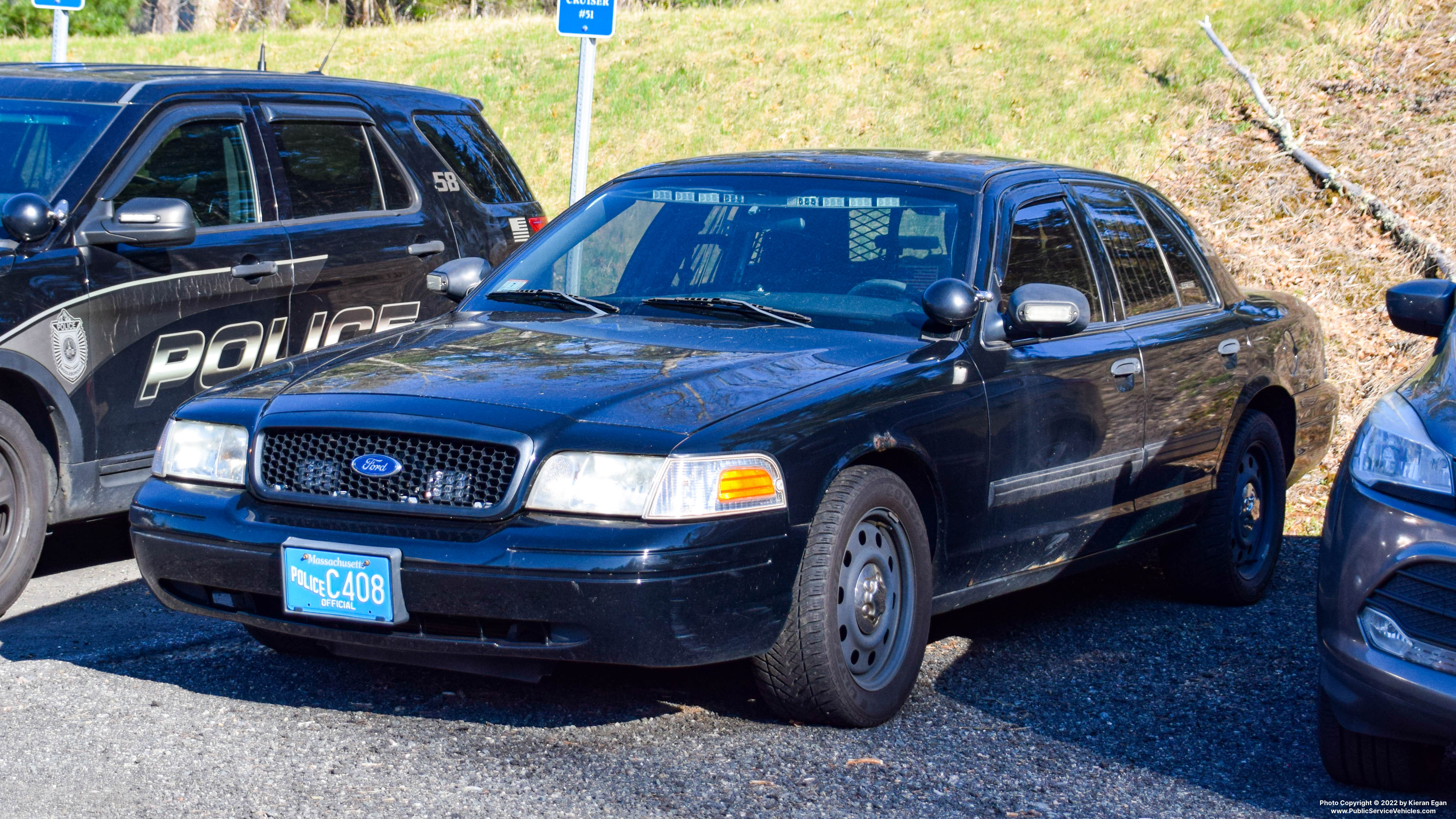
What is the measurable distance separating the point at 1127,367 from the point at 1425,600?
6.40ft

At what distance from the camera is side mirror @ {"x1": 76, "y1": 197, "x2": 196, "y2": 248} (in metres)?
5.68

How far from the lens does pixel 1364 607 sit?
3.70m

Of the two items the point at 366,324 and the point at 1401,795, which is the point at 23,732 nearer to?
the point at 366,324

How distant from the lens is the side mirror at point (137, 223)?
5.68 m

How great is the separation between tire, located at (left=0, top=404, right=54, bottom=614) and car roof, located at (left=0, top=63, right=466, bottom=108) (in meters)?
1.47

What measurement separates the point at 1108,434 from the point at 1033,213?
32.1 inches

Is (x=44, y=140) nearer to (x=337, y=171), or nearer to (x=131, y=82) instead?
(x=131, y=82)

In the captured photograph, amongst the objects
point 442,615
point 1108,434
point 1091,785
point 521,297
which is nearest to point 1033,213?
point 1108,434

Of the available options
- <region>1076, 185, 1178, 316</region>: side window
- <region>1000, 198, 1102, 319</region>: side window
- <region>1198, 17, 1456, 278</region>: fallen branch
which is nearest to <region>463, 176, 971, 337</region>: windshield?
<region>1000, 198, 1102, 319</region>: side window

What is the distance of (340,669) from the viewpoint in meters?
4.81

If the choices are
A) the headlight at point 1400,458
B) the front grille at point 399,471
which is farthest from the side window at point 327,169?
the headlight at point 1400,458

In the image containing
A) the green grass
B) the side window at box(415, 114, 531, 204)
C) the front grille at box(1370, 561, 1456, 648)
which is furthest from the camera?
the green grass

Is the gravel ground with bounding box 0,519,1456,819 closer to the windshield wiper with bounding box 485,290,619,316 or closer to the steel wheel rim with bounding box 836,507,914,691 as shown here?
the steel wheel rim with bounding box 836,507,914,691

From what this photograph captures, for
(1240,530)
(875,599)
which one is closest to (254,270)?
(875,599)
